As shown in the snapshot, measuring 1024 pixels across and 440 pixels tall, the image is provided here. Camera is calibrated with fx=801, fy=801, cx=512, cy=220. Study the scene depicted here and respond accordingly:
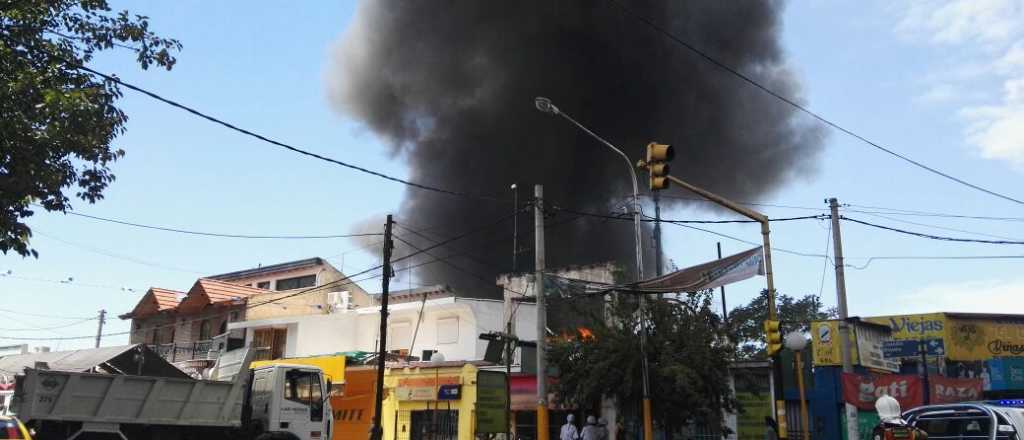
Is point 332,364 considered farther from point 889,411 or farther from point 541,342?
point 889,411

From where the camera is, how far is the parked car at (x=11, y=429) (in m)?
10.4

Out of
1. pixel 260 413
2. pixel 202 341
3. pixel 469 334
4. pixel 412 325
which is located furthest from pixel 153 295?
pixel 260 413

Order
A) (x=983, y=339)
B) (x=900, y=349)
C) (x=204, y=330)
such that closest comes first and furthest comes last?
(x=900, y=349)
(x=983, y=339)
(x=204, y=330)

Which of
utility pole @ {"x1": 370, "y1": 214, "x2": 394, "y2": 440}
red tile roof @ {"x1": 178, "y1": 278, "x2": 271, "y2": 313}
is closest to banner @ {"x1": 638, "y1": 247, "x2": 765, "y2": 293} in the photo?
utility pole @ {"x1": 370, "y1": 214, "x2": 394, "y2": 440}

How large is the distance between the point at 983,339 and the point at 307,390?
32.2m

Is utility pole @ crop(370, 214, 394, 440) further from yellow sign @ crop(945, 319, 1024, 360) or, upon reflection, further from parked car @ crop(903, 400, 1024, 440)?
yellow sign @ crop(945, 319, 1024, 360)

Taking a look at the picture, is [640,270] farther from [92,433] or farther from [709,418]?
[92,433]

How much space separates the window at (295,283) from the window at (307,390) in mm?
35252

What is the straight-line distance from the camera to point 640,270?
18.7 m

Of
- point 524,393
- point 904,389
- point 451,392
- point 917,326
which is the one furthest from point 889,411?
point 917,326

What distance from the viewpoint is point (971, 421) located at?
10109 mm

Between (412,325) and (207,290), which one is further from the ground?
(207,290)

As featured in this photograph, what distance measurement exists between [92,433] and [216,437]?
7.93ft

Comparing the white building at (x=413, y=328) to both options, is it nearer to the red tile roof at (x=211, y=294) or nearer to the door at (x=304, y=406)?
the red tile roof at (x=211, y=294)
